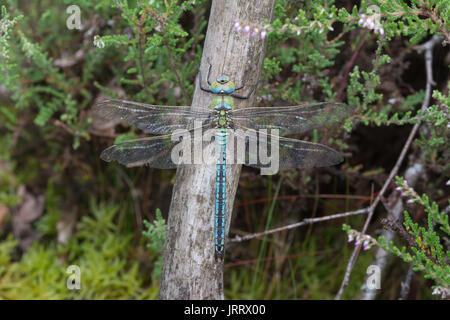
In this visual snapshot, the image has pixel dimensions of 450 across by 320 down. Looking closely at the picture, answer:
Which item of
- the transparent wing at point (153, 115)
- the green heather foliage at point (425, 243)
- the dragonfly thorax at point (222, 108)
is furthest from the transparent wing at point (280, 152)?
the green heather foliage at point (425, 243)

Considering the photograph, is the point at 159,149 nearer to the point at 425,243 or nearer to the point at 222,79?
the point at 222,79

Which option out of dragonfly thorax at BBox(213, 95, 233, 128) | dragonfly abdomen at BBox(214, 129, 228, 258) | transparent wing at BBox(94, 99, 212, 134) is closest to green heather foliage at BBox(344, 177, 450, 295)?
dragonfly abdomen at BBox(214, 129, 228, 258)

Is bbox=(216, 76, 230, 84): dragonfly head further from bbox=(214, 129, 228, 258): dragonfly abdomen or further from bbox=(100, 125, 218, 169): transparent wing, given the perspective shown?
bbox=(214, 129, 228, 258): dragonfly abdomen

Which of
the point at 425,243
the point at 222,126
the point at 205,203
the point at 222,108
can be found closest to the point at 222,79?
the point at 222,108

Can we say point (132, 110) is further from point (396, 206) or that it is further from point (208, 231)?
point (396, 206)

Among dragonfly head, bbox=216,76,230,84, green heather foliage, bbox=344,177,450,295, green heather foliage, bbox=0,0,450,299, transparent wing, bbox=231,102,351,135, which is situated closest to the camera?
green heather foliage, bbox=344,177,450,295
